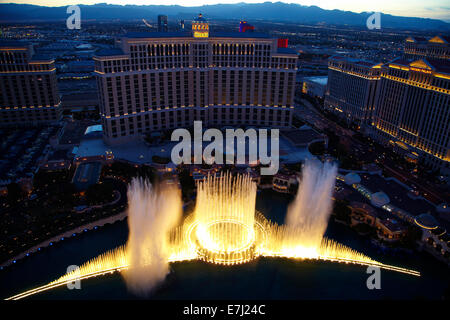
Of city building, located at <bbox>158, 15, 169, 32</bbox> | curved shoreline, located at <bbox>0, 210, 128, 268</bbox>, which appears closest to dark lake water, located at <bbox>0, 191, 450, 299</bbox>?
curved shoreline, located at <bbox>0, 210, 128, 268</bbox>

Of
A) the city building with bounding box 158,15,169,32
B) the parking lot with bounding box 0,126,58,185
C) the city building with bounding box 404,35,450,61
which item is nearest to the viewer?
the parking lot with bounding box 0,126,58,185

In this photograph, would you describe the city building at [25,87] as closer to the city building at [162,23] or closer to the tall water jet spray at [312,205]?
the tall water jet spray at [312,205]

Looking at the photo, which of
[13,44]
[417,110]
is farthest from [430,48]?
[13,44]

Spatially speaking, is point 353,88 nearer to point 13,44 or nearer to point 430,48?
point 430,48

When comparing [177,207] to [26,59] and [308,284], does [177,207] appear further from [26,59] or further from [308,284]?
[26,59]

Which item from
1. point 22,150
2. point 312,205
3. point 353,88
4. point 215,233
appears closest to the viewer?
point 215,233

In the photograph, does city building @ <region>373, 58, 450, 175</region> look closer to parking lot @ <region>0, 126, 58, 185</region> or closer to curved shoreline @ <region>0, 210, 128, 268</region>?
curved shoreline @ <region>0, 210, 128, 268</region>

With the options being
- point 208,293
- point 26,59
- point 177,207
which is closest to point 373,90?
point 177,207
